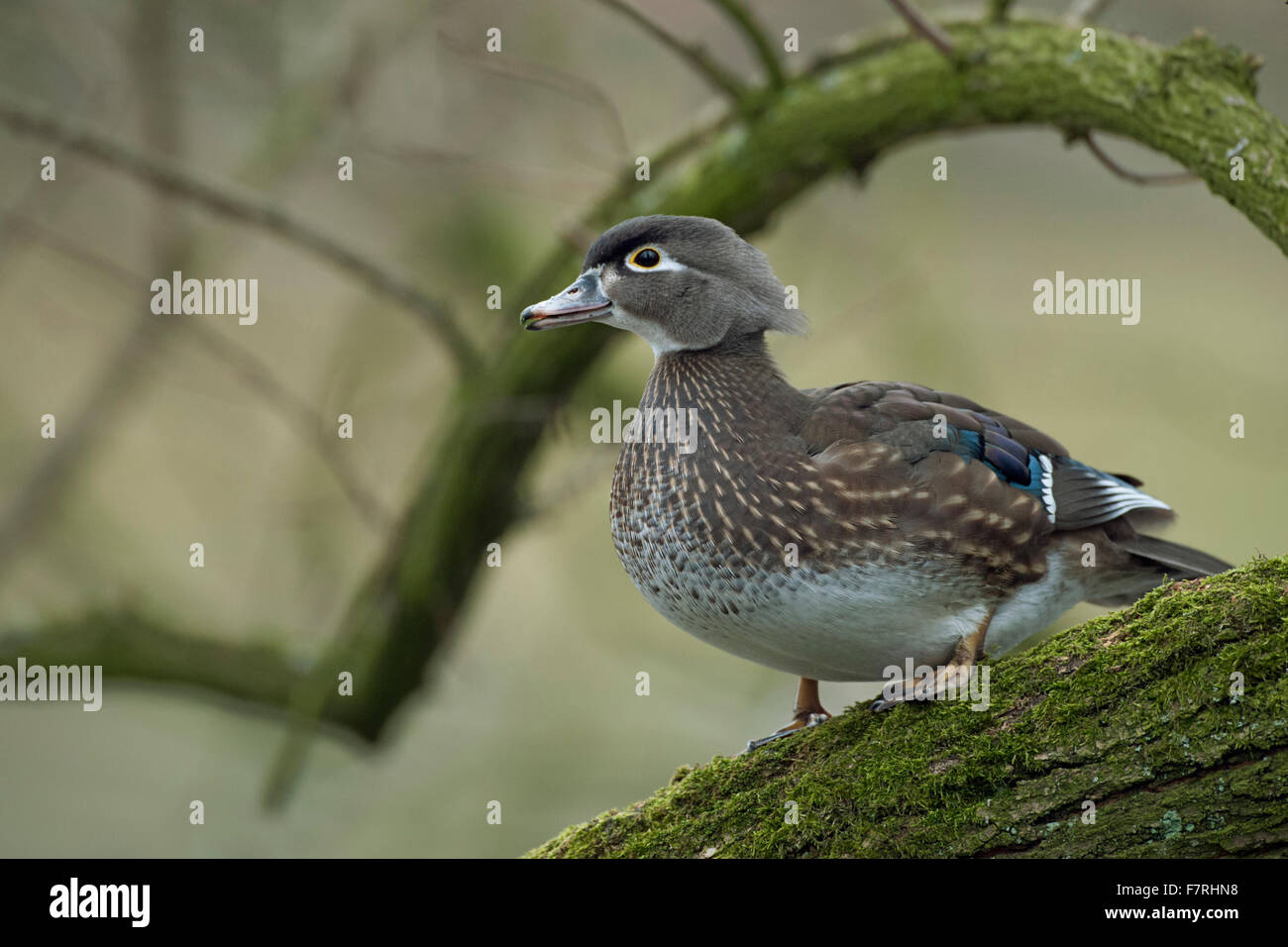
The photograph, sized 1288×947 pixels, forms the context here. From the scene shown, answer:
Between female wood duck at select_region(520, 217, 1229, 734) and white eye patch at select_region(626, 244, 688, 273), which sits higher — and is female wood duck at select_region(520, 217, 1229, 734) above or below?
below

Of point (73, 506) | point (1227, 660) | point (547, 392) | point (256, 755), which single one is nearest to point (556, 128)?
point (547, 392)

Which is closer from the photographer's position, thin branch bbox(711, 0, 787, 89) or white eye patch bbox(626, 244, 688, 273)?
white eye patch bbox(626, 244, 688, 273)

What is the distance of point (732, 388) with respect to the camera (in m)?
2.79

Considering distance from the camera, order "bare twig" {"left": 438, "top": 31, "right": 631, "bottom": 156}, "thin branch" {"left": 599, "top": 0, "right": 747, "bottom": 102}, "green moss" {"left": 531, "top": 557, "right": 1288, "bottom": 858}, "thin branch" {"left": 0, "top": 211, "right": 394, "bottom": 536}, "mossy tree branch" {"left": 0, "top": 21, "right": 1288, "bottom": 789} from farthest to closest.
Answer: "thin branch" {"left": 0, "top": 211, "right": 394, "bottom": 536} → "bare twig" {"left": 438, "top": 31, "right": 631, "bottom": 156} → "thin branch" {"left": 599, "top": 0, "right": 747, "bottom": 102} → "mossy tree branch" {"left": 0, "top": 21, "right": 1288, "bottom": 789} → "green moss" {"left": 531, "top": 557, "right": 1288, "bottom": 858}

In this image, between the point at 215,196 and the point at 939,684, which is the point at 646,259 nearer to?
the point at 939,684

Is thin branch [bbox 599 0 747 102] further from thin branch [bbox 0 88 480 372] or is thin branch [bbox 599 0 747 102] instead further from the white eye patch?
thin branch [bbox 0 88 480 372]

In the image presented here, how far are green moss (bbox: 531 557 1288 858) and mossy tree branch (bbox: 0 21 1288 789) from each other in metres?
1.03

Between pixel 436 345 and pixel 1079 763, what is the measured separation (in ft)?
14.9

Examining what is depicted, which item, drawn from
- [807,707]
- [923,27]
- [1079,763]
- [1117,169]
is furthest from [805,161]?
[1079,763]

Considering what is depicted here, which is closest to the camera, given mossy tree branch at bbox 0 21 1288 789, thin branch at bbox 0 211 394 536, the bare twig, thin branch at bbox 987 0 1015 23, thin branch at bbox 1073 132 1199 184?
mossy tree branch at bbox 0 21 1288 789

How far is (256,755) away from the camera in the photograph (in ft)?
19.6

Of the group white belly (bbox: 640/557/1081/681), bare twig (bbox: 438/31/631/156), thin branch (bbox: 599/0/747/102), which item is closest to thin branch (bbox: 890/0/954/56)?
thin branch (bbox: 599/0/747/102)

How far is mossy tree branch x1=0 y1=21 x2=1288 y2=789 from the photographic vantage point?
9.25 feet
